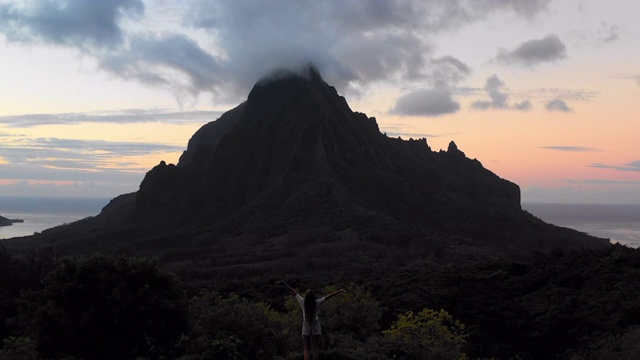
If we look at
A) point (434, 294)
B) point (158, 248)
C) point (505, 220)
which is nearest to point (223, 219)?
point (158, 248)

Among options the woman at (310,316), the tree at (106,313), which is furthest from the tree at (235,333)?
the woman at (310,316)

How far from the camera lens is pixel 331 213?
164 meters

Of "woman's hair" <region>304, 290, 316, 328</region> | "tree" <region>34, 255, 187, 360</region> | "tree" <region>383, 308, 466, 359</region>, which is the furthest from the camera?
"tree" <region>34, 255, 187, 360</region>

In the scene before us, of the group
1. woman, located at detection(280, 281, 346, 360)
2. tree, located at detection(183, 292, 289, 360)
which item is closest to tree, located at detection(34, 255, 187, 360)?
tree, located at detection(183, 292, 289, 360)

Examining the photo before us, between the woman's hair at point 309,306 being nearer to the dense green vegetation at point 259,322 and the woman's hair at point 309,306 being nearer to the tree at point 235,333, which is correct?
the dense green vegetation at point 259,322

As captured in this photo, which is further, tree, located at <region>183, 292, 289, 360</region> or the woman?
tree, located at <region>183, 292, 289, 360</region>

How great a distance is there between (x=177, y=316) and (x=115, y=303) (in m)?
2.57

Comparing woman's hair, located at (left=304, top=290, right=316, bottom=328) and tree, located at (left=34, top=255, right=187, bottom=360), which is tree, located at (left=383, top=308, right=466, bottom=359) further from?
tree, located at (left=34, top=255, right=187, bottom=360)

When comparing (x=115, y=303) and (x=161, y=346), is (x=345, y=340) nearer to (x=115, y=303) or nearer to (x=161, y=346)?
(x=161, y=346)

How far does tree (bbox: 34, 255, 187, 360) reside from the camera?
952 inches

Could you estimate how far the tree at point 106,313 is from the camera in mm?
24188

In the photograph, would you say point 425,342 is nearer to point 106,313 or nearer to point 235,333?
point 235,333

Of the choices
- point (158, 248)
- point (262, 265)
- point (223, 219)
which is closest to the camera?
point (262, 265)

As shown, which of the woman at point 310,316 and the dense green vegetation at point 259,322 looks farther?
the dense green vegetation at point 259,322
